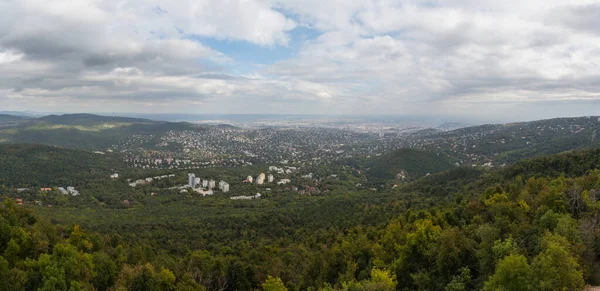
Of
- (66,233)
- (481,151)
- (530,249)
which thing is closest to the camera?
(530,249)

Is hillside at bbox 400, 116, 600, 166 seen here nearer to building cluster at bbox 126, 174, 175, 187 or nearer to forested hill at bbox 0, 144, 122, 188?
building cluster at bbox 126, 174, 175, 187

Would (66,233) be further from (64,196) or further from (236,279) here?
(64,196)

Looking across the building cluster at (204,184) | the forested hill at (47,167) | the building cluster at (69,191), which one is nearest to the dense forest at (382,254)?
the building cluster at (204,184)

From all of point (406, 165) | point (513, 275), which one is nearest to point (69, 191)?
point (513, 275)

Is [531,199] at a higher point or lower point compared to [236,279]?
higher

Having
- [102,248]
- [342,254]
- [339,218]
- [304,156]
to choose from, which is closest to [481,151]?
[304,156]

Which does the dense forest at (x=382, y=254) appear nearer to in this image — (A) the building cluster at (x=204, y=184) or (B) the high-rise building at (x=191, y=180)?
(A) the building cluster at (x=204, y=184)
